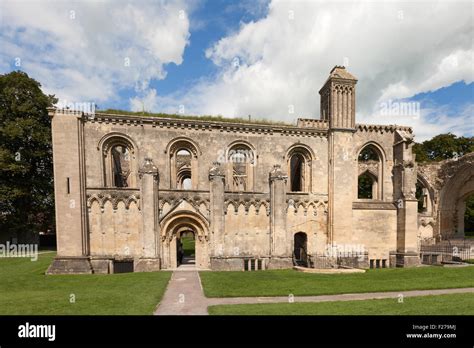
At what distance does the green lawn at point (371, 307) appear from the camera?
7.18m

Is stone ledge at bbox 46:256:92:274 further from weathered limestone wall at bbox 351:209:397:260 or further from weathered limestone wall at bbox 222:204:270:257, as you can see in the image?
weathered limestone wall at bbox 351:209:397:260

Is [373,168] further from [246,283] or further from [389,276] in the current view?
[246,283]

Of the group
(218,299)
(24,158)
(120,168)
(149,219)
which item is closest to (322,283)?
(218,299)

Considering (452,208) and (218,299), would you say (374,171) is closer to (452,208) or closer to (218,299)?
(452,208)

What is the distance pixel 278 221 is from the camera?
17281mm

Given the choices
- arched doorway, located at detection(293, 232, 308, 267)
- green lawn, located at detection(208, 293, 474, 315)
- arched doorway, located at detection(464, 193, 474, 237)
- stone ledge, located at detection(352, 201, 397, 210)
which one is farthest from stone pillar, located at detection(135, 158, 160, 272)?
arched doorway, located at detection(464, 193, 474, 237)

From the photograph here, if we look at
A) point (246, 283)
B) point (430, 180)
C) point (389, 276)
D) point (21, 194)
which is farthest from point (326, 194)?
point (21, 194)

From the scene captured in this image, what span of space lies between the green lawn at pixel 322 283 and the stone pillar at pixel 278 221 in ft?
8.53

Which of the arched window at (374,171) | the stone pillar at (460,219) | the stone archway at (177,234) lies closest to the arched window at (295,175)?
the arched window at (374,171)

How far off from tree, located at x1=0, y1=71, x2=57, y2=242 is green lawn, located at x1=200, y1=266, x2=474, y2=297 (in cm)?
2269

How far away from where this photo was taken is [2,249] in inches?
1013

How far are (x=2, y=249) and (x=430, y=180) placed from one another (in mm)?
47834

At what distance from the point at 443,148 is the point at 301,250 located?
1592 inches

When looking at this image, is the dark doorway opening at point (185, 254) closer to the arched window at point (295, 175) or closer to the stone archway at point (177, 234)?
the stone archway at point (177, 234)
